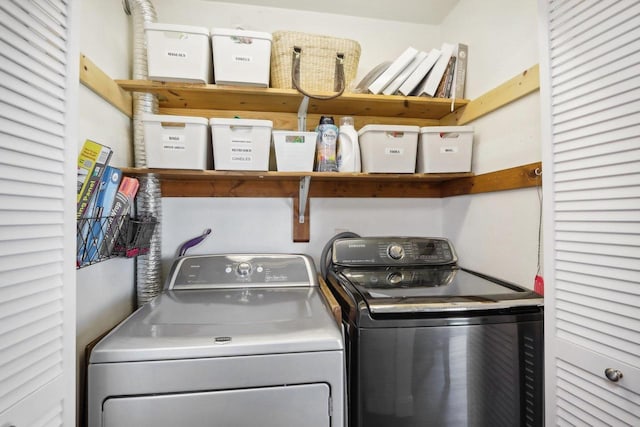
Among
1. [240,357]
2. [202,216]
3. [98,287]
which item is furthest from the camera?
[202,216]

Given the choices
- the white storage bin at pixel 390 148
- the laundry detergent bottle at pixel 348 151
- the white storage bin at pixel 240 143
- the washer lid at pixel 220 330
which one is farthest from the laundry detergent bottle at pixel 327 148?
the washer lid at pixel 220 330

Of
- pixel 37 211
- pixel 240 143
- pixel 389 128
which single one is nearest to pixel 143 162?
pixel 240 143

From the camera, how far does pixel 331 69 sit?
1.49 meters

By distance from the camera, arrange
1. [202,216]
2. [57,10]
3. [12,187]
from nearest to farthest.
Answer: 1. [12,187]
2. [57,10]
3. [202,216]

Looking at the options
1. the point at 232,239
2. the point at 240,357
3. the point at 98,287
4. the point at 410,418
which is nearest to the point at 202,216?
the point at 232,239

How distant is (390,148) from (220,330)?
1.08 metres

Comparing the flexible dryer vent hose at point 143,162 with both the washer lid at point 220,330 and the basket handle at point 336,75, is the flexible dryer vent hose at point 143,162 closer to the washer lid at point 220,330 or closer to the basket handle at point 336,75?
the washer lid at point 220,330

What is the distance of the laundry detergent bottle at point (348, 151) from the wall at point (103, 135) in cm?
102

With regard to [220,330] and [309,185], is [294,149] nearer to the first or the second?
[309,185]

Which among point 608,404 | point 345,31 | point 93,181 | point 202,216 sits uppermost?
point 345,31

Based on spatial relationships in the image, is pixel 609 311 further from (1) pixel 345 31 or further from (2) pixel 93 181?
(1) pixel 345 31

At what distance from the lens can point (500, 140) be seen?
1.45m

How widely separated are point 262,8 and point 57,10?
132cm

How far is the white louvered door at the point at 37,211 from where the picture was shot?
1.93ft
